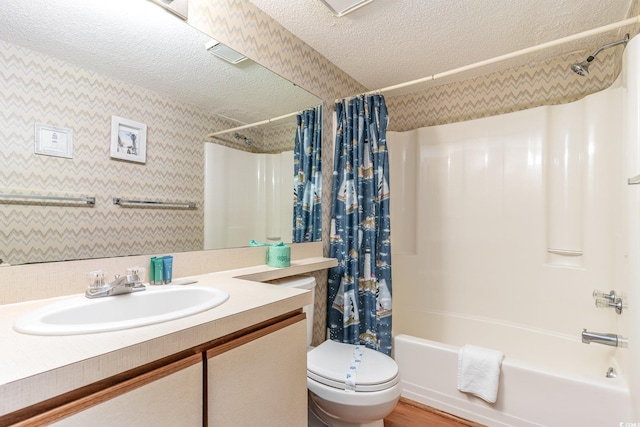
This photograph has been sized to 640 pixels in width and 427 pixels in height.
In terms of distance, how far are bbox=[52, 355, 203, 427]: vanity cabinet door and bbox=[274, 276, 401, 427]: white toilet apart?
77 cm

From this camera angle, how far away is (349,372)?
1.35 metres

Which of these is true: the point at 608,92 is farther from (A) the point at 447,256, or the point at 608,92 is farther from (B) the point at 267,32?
(B) the point at 267,32

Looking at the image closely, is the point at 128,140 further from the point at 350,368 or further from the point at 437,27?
the point at 437,27

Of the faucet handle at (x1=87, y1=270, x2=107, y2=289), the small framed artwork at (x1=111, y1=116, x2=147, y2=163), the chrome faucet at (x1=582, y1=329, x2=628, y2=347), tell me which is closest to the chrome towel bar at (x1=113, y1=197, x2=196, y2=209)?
the small framed artwork at (x1=111, y1=116, x2=147, y2=163)

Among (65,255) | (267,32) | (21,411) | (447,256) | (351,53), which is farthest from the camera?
(447,256)

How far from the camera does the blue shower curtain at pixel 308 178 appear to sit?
1899 mm

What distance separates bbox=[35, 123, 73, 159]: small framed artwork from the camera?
3.02ft

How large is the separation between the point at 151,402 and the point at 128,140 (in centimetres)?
91

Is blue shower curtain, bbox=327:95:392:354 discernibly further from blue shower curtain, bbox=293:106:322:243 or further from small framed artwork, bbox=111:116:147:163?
small framed artwork, bbox=111:116:147:163

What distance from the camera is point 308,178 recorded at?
1963 mm

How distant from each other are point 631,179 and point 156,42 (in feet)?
6.76

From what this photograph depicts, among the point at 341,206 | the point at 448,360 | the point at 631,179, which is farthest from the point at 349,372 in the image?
the point at 631,179

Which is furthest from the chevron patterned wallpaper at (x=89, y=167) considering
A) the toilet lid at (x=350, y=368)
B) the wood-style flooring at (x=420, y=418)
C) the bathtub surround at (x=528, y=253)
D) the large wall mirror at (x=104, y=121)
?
the bathtub surround at (x=528, y=253)

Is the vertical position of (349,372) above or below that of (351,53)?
below
